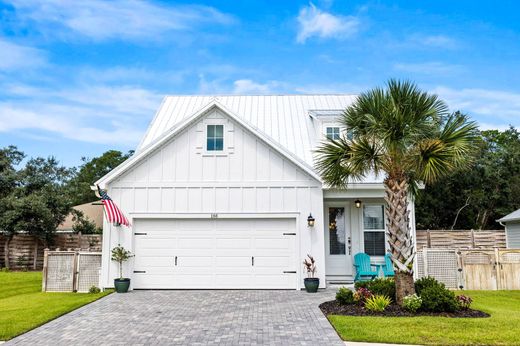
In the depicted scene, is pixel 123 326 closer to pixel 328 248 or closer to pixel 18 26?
pixel 328 248

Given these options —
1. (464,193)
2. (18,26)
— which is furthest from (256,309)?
(464,193)

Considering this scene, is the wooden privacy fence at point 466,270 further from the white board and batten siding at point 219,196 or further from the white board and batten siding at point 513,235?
the white board and batten siding at point 513,235

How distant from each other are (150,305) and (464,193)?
2252 centimetres

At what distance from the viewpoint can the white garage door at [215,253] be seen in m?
13.1

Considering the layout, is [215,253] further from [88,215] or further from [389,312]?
[88,215]

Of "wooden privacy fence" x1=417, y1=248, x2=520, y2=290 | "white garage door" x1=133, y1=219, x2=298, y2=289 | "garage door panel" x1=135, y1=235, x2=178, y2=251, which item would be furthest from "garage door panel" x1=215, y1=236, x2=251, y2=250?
"wooden privacy fence" x1=417, y1=248, x2=520, y2=290

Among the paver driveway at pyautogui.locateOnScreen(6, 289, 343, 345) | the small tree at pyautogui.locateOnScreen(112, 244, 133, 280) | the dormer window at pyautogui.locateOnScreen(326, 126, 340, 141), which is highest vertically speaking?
the dormer window at pyautogui.locateOnScreen(326, 126, 340, 141)

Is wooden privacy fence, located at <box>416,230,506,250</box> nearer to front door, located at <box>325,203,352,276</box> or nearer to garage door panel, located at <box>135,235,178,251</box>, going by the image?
front door, located at <box>325,203,352,276</box>

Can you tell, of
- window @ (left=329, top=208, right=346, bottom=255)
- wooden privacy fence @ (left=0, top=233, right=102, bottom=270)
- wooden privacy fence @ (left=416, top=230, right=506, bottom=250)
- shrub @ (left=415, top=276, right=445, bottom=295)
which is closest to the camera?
shrub @ (left=415, top=276, right=445, bottom=295)

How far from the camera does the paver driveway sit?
23.0 ft

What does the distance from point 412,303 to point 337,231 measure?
574cm

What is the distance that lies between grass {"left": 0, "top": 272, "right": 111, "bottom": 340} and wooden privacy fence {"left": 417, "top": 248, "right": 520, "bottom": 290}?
999 centimetres

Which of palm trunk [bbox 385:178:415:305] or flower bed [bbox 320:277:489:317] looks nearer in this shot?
flower bed [bbox 320:277:489:317]

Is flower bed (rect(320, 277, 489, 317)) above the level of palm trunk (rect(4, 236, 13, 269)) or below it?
below
